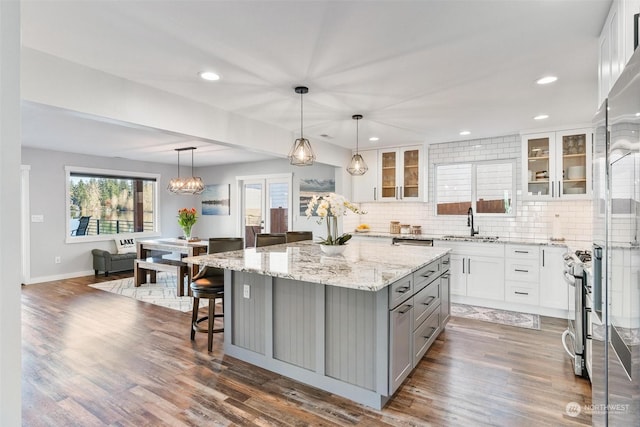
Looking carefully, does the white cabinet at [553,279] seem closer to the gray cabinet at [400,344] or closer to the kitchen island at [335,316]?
the kitchen island at [335,316]

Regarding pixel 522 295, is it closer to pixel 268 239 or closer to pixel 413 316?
pixel 413 316

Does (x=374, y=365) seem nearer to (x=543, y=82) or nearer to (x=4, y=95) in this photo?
(x=4, y=95)

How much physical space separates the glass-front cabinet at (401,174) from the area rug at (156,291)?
3.49m

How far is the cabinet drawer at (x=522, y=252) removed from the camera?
14.7ft

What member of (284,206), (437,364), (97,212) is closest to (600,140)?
(437,364)

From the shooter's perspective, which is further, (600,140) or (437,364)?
(437,364)

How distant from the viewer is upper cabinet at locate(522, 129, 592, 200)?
4.47 m

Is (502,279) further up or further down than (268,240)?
further down

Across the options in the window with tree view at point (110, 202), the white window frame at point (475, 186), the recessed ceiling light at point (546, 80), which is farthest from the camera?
the window with tree view at point (110, 202)

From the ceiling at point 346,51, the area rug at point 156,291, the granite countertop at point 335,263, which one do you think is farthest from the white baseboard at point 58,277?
the granite countertop at point 335,263

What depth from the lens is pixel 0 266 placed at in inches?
30.2

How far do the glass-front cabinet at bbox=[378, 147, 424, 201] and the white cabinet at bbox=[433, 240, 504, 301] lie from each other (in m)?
1.10

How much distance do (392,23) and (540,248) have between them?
3.73 m

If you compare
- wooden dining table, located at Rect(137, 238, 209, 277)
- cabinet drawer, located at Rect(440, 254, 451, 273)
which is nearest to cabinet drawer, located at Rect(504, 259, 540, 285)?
cabinet drawer, located at Rect(440, 254, 451, 273)
